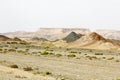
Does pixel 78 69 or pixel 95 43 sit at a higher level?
pixel 78 69

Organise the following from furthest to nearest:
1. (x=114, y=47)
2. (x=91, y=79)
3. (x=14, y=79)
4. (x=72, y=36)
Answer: (x=72, y=36) → (x=114, y=47) → (x=91, y=79) → (x=14, y=79)

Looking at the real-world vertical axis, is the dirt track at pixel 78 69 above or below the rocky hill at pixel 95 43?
above

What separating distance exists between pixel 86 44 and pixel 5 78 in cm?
9790

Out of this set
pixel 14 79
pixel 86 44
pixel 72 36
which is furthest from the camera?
pixel 72 36

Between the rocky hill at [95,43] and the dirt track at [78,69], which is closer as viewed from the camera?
the dirt track at [78,69]

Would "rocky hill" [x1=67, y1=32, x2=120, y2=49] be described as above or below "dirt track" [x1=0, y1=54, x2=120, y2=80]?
below

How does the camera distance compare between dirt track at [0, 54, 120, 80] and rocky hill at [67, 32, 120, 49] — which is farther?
rocky hill at [67, 32, 120, 49]

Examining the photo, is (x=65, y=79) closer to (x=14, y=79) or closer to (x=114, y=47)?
(x=14, y=79)

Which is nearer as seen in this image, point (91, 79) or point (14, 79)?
point (14, 79)

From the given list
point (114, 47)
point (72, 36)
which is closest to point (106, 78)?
point (114, 47)

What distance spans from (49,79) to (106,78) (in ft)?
15.3

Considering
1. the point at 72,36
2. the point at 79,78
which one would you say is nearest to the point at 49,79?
the point at 79,78

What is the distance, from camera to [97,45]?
4535 inches

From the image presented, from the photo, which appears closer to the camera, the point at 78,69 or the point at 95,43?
the point at 78,69
